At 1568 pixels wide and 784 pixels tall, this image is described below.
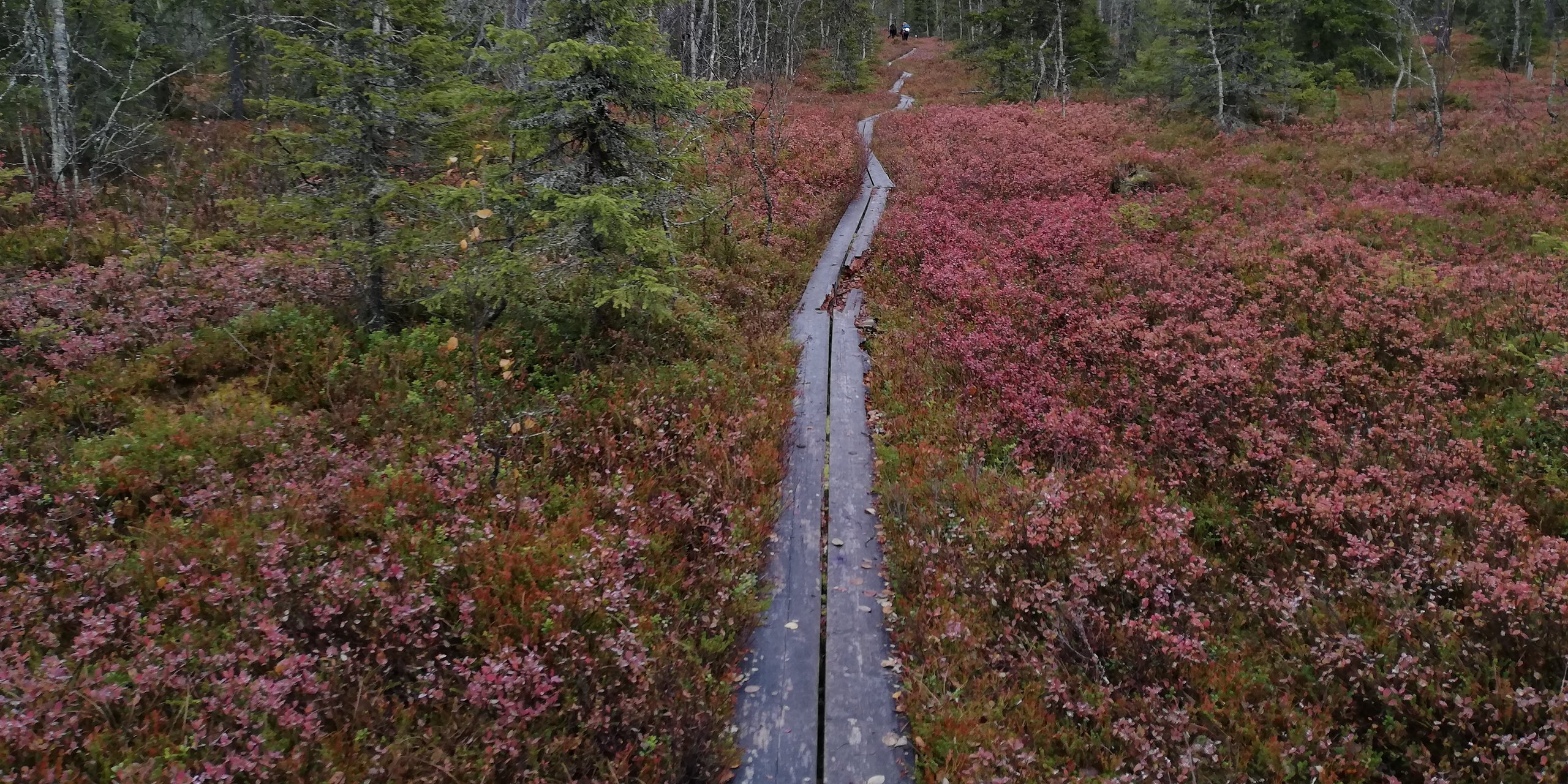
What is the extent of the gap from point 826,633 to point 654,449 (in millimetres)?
3351

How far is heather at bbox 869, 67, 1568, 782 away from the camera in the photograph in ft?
16.9

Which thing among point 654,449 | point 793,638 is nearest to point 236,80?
point 654,449

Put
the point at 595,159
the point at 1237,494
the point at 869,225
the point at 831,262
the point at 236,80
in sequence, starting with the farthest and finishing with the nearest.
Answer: the point at 236,80 → the point at 869,225 → the point at 831,262 → the point at 595,159 → the point at 1237,494

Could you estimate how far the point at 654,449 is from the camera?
28.8 feet

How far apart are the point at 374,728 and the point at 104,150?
712 inches

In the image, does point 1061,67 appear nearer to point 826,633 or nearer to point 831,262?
point 831,262

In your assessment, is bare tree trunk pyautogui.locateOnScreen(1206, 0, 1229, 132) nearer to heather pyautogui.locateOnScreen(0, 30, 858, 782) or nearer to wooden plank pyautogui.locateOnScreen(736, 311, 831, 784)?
heather pyautogui.locateOnScreen(0, 30, 858, 782)

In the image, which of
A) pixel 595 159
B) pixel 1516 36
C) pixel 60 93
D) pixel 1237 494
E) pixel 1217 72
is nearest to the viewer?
pixel 1237 494

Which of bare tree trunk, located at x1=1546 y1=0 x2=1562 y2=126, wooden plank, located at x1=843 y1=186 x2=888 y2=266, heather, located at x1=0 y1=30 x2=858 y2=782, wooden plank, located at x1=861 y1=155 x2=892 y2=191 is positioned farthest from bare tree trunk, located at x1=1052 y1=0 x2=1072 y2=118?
heather, located at x1=0 y1=30 x2=858 y2=782

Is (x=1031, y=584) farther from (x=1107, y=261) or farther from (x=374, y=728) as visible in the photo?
(x=1107, y=261)

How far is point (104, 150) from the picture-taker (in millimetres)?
15500

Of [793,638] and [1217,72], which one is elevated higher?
[1217,72]

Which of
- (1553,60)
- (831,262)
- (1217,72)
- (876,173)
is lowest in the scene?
(831,262)

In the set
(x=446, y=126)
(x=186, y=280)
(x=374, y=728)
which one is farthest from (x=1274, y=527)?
(x=186, y=280)
